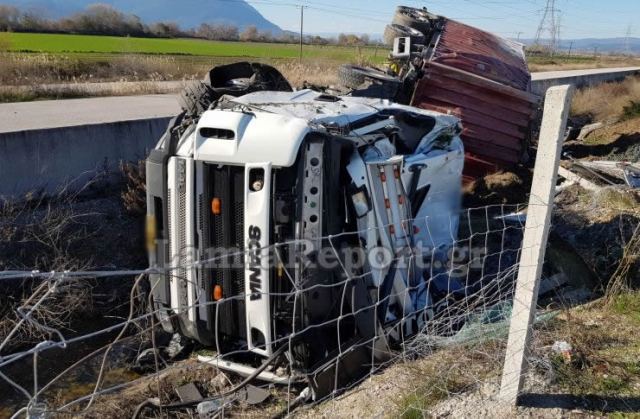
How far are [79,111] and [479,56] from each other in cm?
640

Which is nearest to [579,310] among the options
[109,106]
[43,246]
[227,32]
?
[43,246]

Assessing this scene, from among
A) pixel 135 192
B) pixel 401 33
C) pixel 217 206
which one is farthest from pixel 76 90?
pixel 217 206

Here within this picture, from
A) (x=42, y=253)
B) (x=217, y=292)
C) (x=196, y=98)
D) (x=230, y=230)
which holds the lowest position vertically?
(x=42, y=253)

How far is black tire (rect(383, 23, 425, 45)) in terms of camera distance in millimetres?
9148

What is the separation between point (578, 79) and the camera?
21.1 meters

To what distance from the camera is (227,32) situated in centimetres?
5094

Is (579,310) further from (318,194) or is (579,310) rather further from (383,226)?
(318,194)

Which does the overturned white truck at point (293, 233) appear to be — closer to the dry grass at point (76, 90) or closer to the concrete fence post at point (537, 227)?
the concrete fence post at point (537, 227)

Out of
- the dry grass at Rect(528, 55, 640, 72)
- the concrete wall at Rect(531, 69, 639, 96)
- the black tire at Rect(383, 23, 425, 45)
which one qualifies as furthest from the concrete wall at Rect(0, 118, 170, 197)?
the dry grass at Rect(528, 55, 640, 72)

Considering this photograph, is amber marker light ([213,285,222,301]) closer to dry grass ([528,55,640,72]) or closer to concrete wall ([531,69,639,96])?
concrete wall ([531,69,639,96])

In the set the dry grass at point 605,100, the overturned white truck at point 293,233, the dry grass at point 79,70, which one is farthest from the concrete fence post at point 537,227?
the dry grass at point 79,70

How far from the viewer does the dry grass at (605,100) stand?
50.6 feet

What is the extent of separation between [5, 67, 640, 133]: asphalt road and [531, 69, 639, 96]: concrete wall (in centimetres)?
1082

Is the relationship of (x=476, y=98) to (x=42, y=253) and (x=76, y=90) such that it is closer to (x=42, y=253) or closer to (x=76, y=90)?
(x=42, y=253)
